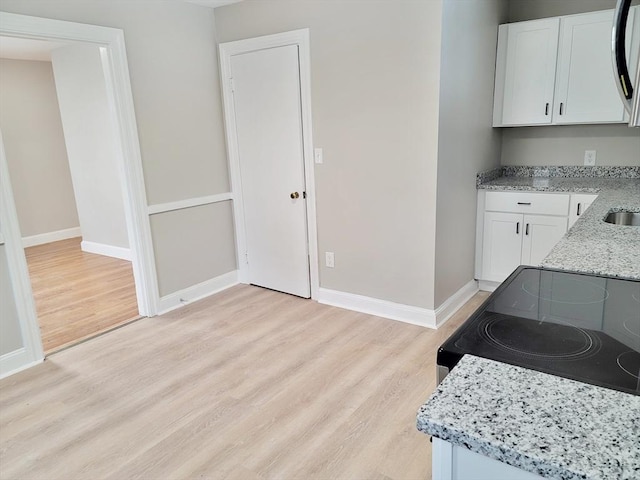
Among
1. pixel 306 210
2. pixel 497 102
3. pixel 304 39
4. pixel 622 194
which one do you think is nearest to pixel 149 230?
pixel 306 210

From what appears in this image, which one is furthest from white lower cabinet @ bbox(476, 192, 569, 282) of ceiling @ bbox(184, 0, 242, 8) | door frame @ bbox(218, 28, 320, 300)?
ceiling @ bbox(184, 0, 242, 8)

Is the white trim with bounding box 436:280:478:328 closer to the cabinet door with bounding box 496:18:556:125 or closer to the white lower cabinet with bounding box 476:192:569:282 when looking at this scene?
the white lower cabinet with bounding box 476:192:569:282

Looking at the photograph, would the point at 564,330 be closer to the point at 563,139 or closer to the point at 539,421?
the point at 539,421

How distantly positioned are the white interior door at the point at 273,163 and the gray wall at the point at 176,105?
0.25 metres

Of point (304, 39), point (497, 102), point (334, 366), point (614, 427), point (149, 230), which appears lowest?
point (334, 366)

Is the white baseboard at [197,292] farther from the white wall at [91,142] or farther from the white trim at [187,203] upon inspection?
the white wall at [91,142]

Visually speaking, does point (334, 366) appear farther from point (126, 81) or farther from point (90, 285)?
point (90, 285)

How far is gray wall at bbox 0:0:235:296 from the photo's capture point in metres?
3.28

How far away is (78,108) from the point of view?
202 inches

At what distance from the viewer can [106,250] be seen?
5.44 metres

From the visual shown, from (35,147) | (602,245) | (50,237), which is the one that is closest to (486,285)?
(602,245)

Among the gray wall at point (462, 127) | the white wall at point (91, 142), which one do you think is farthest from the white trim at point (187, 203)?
the gray wall at point (462, 127)

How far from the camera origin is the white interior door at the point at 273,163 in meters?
3.53

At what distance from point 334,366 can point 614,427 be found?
2.18m
